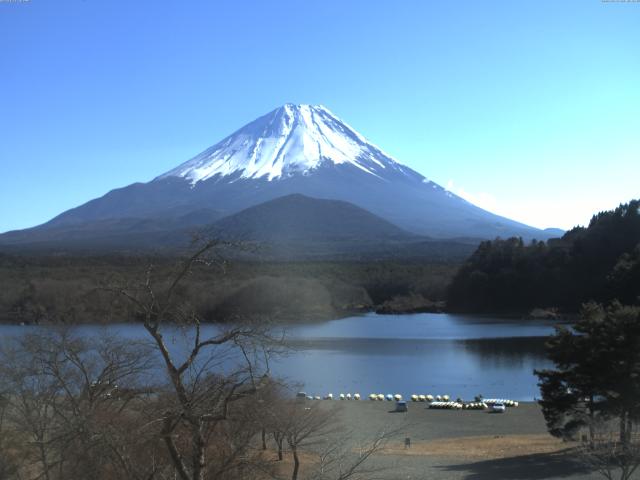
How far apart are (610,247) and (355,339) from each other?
21202mm

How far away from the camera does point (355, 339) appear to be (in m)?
38.6

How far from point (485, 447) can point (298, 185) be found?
114 meters

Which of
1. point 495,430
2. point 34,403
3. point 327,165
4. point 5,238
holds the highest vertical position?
point 327,165

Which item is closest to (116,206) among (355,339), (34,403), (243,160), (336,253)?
(243,160)

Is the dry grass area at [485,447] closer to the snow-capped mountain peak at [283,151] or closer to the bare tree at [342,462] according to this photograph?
the bare tree at [342,462]

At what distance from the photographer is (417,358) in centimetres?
3162

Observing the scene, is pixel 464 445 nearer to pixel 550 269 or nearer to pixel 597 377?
pixel 597 377

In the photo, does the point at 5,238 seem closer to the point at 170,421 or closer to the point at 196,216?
the point at 196,216

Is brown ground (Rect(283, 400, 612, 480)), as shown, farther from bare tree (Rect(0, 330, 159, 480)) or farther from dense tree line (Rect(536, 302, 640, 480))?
bare tree (Rect(0, 330, 159, 480))

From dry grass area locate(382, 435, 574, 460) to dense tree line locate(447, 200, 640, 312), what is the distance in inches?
1163

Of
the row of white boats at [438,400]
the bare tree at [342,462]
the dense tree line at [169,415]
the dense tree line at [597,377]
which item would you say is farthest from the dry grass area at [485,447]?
the dense tree line at [169,415]

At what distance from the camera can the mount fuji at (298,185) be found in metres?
123

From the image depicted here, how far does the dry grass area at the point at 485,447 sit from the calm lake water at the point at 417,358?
2821 mm

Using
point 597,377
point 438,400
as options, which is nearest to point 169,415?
point 597,377
